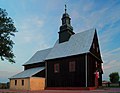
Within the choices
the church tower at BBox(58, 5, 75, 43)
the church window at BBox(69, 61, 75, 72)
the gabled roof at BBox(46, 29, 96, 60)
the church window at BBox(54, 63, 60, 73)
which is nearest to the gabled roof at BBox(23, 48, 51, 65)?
the gabled roof at BBox(46, 29, 96, 60)

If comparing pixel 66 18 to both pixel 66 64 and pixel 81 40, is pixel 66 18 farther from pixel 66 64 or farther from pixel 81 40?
pixel 66 64

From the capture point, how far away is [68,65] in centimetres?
3334

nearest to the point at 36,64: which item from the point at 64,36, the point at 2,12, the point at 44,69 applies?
the point at 44,69

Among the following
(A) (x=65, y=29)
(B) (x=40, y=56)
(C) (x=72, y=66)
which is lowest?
(C) (x=72, y=66)

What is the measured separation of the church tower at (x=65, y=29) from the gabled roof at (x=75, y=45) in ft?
3.05

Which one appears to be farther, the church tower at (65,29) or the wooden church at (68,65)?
the church tower at (65,29)

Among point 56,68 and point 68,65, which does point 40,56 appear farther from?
point 68,65

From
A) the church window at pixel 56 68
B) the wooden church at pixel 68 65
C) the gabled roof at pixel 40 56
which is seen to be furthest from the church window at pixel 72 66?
the gabled roof at pixel 40 56

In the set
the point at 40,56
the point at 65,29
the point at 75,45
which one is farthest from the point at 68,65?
the point at 40,56

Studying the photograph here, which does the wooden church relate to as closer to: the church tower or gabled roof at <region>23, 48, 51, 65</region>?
the church tower

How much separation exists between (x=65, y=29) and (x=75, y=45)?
506 centimetres

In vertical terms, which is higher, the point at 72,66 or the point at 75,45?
the point at 75,45

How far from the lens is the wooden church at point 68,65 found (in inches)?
1227

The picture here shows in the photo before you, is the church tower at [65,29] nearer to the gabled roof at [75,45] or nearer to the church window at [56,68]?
the gabled roof at [75,45]
